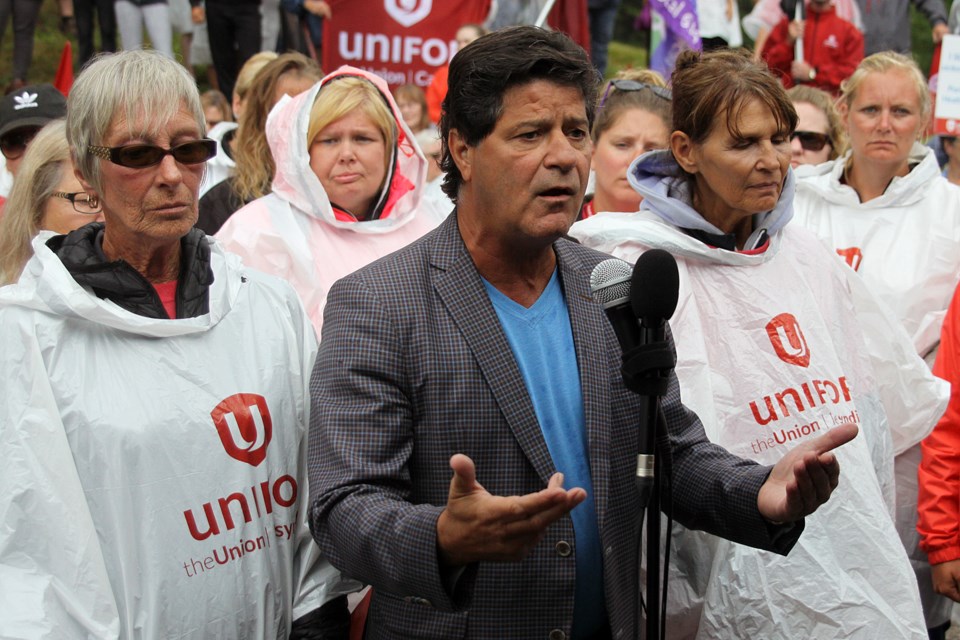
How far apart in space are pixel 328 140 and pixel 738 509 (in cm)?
251

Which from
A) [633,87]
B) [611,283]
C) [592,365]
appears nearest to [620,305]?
[611,283]

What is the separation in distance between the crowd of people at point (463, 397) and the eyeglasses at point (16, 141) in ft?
5.24

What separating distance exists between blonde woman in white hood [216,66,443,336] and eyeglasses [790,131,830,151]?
8.00 feet

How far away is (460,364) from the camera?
2.50 metres

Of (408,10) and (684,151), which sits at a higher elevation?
(408,10)

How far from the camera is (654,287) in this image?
226 cm

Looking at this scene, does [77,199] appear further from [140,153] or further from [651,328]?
[651,328]

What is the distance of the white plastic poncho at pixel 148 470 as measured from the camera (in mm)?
2576

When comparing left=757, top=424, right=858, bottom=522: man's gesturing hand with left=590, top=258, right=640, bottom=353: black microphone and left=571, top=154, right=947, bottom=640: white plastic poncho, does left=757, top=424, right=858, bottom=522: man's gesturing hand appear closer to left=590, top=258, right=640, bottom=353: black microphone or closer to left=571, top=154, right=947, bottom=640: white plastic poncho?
left=590, top=258, right=640, bottom=353: black microphone

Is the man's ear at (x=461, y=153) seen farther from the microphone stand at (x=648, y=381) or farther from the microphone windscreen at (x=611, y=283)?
the microphone stand at (x=648, y=381)

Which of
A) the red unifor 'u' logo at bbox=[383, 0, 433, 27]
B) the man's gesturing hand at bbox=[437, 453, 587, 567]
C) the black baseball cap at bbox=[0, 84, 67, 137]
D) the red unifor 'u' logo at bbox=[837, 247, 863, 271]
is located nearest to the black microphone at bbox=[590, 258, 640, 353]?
the man's gesturing hand at bbox=[437, 453, 587, 567]

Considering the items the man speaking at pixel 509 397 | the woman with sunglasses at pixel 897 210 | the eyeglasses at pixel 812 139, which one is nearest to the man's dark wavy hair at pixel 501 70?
the man speaking at pixel 509 397

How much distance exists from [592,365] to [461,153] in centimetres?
56

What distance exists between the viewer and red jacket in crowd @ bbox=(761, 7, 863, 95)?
9.82 meters
